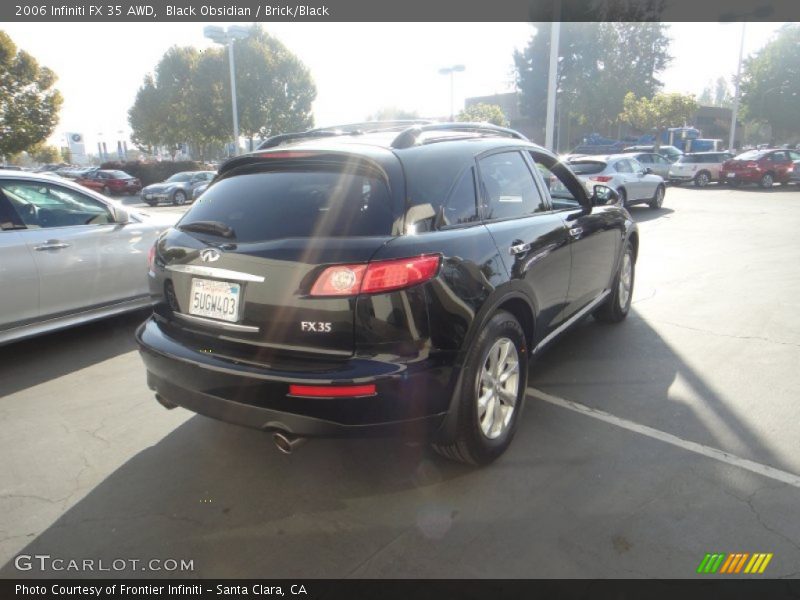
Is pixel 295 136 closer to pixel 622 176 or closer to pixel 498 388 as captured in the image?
pixel 498 388

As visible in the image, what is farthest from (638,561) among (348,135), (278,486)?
(348,135)

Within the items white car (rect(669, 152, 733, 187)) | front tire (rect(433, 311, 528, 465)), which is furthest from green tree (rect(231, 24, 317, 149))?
front tire (rect(433, 311, 528, 465))

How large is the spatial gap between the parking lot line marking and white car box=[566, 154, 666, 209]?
1150cm

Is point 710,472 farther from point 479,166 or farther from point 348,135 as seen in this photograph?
point 348,135

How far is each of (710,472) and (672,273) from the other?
5.33m

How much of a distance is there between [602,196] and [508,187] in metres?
1.71

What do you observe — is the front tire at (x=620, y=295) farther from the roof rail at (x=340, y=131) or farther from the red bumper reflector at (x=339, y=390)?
the red bumper reflector at (x=339, y=390)

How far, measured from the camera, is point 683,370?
4.45m

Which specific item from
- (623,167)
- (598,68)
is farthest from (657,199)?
(598,68)

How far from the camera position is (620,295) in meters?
5.50

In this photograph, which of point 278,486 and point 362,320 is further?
point 278,486

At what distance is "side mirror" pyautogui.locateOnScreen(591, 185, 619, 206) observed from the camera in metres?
4.86

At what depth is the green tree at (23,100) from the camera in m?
27.4
